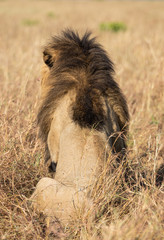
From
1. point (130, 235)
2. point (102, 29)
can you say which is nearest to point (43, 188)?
point (130, 235)

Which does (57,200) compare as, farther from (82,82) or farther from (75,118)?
(82,82)

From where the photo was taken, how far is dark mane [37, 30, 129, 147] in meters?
2.85

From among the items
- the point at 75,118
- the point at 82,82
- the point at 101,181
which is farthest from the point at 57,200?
the point at 82,82

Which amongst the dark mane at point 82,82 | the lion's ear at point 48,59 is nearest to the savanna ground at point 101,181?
the dark mane at point 82,82

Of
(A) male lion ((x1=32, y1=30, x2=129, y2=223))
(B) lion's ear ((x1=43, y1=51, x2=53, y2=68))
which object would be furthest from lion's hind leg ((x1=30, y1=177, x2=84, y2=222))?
(B) lion's ear ((x1=43, y1=51, x2=53, y2=68))

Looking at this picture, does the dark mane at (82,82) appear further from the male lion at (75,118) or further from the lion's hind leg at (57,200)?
the lion's hind leg at (57,200)

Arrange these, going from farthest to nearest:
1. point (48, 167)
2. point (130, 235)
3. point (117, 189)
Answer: point (48, 167)
point (117, 189)
point (130, 235)

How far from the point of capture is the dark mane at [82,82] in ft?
9.36

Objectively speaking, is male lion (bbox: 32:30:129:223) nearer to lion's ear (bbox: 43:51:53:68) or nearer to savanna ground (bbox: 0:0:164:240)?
lion's ear (bbox: 43:51:53:68)

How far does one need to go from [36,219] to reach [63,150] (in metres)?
0.61

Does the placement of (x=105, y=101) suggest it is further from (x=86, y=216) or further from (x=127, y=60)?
(x=127, y=60)

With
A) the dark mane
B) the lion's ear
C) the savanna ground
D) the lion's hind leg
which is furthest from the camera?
the lion's ear

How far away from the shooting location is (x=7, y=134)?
3.72 meters

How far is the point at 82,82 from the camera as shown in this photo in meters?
2.98
